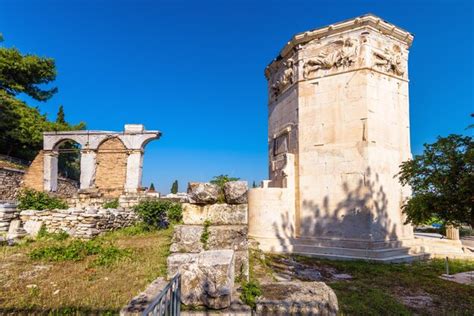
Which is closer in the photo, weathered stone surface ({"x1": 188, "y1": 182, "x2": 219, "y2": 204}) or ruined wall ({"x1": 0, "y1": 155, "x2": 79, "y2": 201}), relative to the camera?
weathered stone surface ({"x1": 188, "y1": 182, "x2": 219, "y2": 204})

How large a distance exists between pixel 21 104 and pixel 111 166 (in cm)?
1088

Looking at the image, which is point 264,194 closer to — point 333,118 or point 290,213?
point 290,213

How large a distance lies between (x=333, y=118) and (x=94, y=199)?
1309 cm

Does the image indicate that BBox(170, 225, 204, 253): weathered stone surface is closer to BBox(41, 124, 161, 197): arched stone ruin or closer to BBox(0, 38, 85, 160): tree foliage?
BBox(41, 124, 161, 197): arched stone ruin

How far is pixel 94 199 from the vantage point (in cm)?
1484

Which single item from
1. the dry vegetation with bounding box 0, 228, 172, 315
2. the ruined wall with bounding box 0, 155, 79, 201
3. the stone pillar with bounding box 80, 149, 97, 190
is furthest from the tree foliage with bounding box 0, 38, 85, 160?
the dry vegetation with bounding box 0, 228, 172, 315

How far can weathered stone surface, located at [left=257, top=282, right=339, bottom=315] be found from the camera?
8.07ft

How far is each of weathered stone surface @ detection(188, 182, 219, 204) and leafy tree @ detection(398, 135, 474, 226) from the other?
168 inches

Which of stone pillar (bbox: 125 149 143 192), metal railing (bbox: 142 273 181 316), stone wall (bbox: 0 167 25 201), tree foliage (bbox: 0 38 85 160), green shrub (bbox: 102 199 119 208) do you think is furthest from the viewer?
tree foliage (bbox: 0 38 85 160)

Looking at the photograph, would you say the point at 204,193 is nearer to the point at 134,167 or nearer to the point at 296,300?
the point at 296,300

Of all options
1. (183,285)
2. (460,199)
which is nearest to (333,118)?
(460,199)

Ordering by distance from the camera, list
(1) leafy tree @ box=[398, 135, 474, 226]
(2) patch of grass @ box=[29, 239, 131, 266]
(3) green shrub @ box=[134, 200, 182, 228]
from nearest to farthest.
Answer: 1. (1) leafy tree @ box=[398, 135, 474, 226]
2. (2) patch of grass @ box=[29, 239, 131, 266]
3. (3) green shrub @ box=[134, 200, 182, 228]

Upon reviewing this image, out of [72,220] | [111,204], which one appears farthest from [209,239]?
[111,204]

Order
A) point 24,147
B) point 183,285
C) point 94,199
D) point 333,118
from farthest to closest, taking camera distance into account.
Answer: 1. point 24,147
2. point 94,199
3. point 333,118
4. point 183,285
